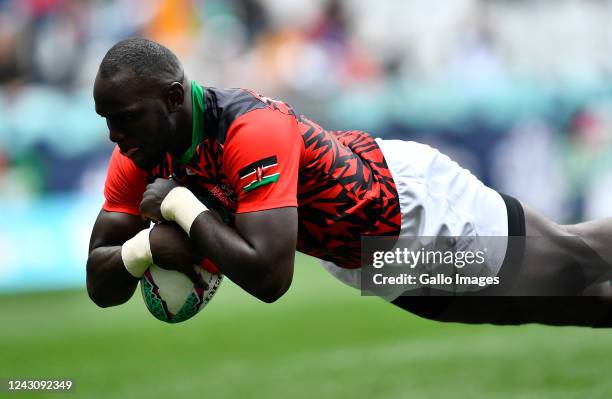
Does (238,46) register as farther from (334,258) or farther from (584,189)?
(334,258)

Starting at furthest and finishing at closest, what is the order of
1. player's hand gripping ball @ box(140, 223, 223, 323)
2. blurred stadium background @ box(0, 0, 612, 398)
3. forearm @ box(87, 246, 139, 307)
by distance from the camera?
blurred stadium background @ box(0, 0, 612, 398), forearm @ box(87, 246, 139, 307), player's hand gripping ball @ box(140, 223, 223, 323)

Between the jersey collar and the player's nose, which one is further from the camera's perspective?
the jersey collar

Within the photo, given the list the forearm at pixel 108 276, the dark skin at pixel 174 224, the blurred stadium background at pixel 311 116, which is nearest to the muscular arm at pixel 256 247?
the dark skin at pixel 174 224

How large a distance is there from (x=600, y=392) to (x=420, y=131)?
404 inches

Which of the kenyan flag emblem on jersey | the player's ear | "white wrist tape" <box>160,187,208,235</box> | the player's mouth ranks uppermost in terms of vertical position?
the player's ear

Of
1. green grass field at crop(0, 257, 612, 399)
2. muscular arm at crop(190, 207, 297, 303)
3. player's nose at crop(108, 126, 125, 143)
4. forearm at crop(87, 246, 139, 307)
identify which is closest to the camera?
muscular arm at crop(190, 207, 297, 303)

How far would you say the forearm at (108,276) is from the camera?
5254 millimetres

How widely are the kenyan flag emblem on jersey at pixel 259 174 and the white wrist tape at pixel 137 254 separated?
2.20 ft

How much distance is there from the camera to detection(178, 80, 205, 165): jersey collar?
4.92 metres

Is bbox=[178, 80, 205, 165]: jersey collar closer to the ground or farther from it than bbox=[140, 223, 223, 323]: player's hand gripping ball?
farther from it

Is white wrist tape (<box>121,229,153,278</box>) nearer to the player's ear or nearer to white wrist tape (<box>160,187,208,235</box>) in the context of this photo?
white wrist tape (<box>160,187,208,235</box>)

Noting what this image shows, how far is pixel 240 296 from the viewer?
43.0ft

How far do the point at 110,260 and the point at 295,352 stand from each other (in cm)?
433

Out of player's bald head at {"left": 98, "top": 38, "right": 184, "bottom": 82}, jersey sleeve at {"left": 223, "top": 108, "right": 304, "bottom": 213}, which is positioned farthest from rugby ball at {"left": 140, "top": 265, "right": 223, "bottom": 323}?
player's bald head at {"left": 98, "top": 38, "right": 184, "bottom": 82}
